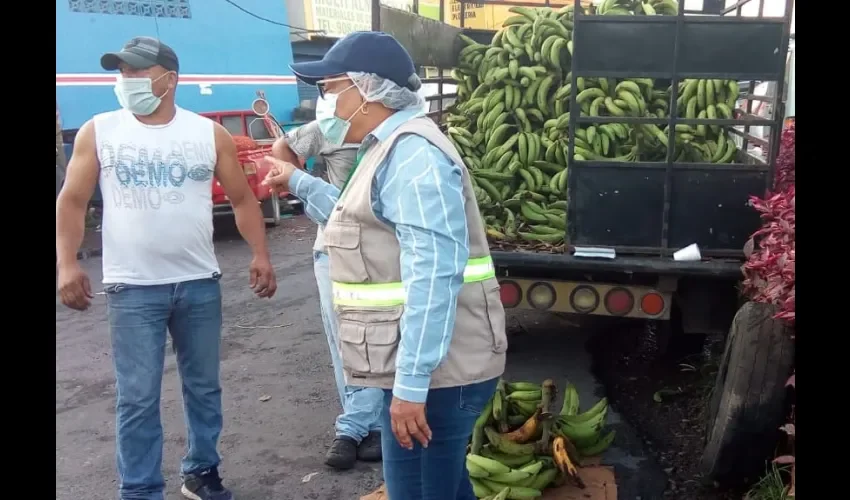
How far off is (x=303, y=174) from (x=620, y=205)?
184 centimetres

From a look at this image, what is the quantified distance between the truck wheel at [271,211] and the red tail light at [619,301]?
25.9 feet

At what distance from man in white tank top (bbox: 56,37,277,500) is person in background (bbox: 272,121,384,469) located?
57 centimetres

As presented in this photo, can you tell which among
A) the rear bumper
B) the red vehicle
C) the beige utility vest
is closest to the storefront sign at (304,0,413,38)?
the red vehicle

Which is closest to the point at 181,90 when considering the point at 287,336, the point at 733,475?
the point at 287,336

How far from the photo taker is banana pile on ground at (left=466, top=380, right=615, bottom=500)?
10.5 ft

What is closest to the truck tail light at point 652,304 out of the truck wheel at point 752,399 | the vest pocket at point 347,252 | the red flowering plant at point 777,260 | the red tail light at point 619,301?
the red tail light at point 619,301

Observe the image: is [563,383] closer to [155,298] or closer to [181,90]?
[155,298]

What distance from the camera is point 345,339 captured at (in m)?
2.17

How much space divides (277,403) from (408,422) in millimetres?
2900

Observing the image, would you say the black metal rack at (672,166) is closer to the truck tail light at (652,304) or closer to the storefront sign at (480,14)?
the truck tail light at (652,304)

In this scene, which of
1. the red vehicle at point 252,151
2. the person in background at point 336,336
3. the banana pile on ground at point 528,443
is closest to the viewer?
the banana pile on ground at point 528,443

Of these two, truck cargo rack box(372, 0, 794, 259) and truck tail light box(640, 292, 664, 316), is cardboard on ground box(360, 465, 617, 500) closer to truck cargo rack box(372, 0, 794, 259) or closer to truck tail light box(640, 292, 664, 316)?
truck tail light box(640, 292, 664, 316)

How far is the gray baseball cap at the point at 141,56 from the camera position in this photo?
3.11 m
